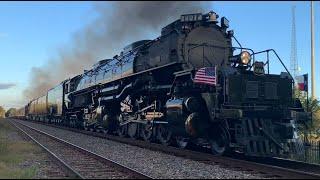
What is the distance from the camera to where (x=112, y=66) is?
2270 centimetres

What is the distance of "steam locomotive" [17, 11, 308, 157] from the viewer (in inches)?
487

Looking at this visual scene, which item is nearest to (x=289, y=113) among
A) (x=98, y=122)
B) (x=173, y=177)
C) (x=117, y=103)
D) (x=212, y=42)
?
(x=212, y=42)

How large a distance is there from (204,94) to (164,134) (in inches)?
158

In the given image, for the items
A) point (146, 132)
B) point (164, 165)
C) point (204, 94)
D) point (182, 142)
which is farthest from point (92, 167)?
point (146, 132)

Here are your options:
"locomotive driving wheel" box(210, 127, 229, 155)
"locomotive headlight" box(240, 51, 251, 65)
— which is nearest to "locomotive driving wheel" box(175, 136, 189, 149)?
"locomotive driving wheel" box(210, 127, 229, 155)

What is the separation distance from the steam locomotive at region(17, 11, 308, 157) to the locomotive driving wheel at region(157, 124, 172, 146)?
2 centimetres

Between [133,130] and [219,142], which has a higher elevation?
[133,130]

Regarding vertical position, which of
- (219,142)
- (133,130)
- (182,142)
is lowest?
(182,142)

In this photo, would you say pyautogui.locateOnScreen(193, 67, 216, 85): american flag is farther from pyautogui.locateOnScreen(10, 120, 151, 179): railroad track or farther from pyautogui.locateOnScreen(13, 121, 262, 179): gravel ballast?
pyautogui.locateOnScreen(10, 120, 151, 179): railroad track

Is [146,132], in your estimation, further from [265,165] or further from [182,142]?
[265,165]

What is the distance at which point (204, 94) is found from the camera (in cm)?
1312

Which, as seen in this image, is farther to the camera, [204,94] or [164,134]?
[164,134]

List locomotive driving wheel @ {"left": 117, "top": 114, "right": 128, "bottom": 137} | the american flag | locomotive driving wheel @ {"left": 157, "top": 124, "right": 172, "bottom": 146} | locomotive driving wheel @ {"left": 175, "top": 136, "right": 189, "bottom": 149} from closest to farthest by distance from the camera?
the american flag, locomotive driving wheel @ {"left": 175, "top": 136, "right": 189, "bottom": 149}, locomotive driving wheel @ {"left": 157, "top": 124, "right": 172, "bottom": 146}, locomotive driving wheel @ {"left": 117, "top": 114, "right": 128, "bottom": 137}

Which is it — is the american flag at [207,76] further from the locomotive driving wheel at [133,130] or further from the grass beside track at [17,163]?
the locomotive driving wheel at [133,130]
